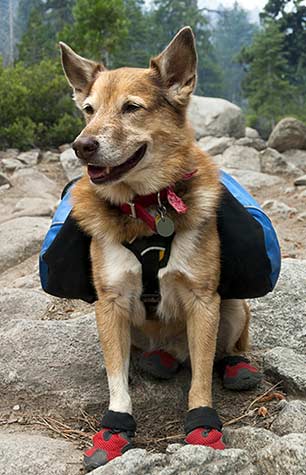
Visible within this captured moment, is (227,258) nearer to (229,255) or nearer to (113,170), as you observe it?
(229,255)

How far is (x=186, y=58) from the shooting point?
346 cm

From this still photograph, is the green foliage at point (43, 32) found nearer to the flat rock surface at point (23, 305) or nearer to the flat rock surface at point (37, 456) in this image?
the flat rock surface at point (23, 305)

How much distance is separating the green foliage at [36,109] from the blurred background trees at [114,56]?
0.11 ft

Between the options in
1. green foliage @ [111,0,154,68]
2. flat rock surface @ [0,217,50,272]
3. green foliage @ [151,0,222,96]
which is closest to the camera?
flat rock surface @ [0,217,50,272]

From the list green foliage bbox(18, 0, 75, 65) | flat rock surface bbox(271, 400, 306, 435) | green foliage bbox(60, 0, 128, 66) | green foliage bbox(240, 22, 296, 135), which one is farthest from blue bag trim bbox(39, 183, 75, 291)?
green foliage bbox(240, 22, 296, 135)

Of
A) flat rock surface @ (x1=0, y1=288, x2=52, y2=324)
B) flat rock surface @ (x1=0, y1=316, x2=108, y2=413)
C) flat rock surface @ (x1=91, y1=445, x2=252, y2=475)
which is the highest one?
flat rock surface @ (x1=91, y1=445, x2=252, y2=475)

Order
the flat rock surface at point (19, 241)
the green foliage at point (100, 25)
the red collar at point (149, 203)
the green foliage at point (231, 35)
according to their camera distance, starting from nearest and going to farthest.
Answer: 1. the red collar at point (149, 203)
2. the flat rock surface at point (19, 241)
3. the green foliage at point (100, 25)
4. the green foliage at point (231, 35)

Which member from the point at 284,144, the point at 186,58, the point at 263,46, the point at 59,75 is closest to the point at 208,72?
the point at 263,46

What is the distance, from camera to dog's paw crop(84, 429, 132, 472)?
9.44 ft

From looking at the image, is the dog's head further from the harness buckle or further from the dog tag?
the dog tag

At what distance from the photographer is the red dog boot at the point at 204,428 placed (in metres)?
2.98

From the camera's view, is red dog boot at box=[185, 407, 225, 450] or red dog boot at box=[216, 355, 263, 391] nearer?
red dog boot at box=[185, 407, 225, 450]

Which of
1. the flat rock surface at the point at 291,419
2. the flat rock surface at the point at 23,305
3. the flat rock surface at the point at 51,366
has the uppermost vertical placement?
the flat rock surface at the point at 291,419

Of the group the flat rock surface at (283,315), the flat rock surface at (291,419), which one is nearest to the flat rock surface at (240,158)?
the flat rock surface at (283,315)
